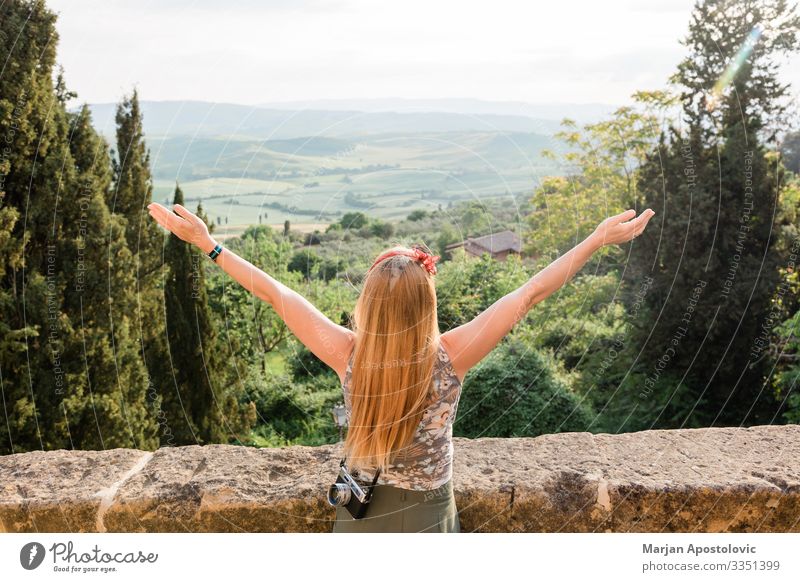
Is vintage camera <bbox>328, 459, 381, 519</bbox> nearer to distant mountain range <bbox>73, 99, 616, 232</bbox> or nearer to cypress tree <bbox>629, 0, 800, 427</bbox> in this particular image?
distant mountain range <bbox>73, 99, 616, 232</bbox>

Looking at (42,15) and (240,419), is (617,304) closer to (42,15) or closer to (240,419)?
(240,419)

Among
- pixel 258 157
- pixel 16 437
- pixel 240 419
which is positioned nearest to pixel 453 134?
pixel 258 157

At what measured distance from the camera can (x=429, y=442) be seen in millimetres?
1891

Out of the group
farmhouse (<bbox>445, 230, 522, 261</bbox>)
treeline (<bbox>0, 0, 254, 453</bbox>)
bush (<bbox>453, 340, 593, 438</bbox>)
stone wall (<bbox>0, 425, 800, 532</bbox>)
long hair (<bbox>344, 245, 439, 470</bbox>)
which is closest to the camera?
long hair (<bbox>344, 245, 439, 470</bbox>)

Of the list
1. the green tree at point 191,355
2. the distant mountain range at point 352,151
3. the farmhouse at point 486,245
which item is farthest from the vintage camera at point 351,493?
the green tree at point 191,355

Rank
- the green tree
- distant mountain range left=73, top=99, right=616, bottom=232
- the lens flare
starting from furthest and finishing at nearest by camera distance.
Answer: the lens flare < the green tree < distant mountain range left=73, top=99, right=616, bottom=232

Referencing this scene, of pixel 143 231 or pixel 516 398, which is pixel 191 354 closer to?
pixel 143 231

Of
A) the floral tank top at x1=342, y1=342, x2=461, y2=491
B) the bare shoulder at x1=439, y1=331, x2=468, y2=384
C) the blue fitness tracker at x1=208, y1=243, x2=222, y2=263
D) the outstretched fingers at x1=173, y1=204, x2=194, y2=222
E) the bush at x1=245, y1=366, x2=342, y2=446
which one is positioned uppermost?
the outstretched fingers at x1=173, y1=204, x2=194, y2=222

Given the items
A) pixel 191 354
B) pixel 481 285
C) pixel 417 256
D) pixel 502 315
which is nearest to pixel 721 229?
pixel 481 285

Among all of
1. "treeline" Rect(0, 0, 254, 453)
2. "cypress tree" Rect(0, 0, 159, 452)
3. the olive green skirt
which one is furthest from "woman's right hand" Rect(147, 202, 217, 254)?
"cypress tree" Rect(0, 0, 159, 452)

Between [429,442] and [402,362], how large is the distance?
0.25m

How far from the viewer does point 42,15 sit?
17.8 ft

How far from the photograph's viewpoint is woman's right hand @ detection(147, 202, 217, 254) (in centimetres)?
201

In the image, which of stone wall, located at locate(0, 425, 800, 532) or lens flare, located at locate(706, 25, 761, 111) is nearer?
stone wall, located at locate(0, 425, 800, 532)
